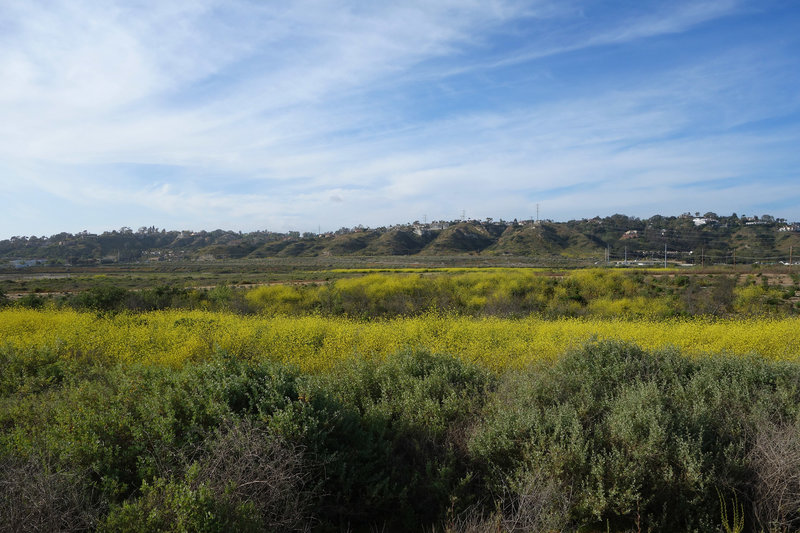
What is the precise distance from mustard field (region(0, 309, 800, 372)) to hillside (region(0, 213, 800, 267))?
59120 mm

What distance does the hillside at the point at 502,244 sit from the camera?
233 ft

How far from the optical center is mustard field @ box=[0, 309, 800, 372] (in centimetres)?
940

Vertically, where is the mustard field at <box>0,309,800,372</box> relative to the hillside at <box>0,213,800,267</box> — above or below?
below

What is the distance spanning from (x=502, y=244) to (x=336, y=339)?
7762 cm

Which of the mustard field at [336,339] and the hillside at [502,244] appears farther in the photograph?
the hillside at [502,244]

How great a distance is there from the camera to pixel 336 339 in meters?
10.7

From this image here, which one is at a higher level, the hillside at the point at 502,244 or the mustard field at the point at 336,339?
the hillside at the point at 502,244

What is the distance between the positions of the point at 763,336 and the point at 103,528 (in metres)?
13.9

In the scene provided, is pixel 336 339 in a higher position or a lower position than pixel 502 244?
lower

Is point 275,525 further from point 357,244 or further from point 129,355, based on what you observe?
point 357,244

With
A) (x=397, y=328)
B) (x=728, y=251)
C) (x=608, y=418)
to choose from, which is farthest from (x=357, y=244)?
(x=608, y=418)

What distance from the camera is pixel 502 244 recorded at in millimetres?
84938

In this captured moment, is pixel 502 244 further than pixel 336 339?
Yes

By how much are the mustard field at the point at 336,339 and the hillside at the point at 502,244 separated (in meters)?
59.1
